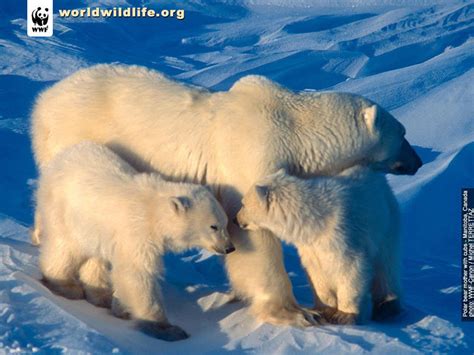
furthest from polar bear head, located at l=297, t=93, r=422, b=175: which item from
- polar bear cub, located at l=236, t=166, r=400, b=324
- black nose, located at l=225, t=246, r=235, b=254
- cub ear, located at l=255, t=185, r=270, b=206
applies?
black nose, located at l=225, t=246, r=235, b=254

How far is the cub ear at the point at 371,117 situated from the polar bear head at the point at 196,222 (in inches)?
47.3

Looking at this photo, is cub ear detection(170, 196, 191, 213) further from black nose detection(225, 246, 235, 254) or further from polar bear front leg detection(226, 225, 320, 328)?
polar bear front leg detection(226, 225, 320, 328)

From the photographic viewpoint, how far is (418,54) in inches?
628

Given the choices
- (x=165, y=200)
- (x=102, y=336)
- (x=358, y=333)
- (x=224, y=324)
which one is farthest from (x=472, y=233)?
(x=102, y=336)

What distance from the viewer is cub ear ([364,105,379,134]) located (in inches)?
236

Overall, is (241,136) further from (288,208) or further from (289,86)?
(289,86)

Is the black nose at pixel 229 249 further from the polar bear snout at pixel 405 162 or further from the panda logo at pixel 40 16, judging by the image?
the panda logo at pixel 40 16

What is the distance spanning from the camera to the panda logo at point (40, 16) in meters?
12.1

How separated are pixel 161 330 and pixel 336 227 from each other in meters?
1.28

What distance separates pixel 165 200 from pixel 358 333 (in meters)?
1.47

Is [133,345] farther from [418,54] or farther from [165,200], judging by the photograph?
[418,54]

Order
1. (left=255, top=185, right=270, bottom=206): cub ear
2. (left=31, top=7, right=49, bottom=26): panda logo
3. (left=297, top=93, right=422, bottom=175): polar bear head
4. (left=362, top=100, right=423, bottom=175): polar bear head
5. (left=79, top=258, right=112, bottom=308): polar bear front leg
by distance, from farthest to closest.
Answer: (left=31, top=7, right=49, bottom=26): panda logo
(left=79, top=258, right=112, bottom=308): polar bear front leg
(left=362, top=100, right=423, bottom=175): polar bear head
(left=297, top=93, right=422, bottom=175): polar bear head
(left=255, top=185, right=270, bottom=206): cub ear

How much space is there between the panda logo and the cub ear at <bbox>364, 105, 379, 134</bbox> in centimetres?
712

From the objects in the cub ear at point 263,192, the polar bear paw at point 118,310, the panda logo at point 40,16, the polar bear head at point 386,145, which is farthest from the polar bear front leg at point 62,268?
the panda logo at point 40,16
